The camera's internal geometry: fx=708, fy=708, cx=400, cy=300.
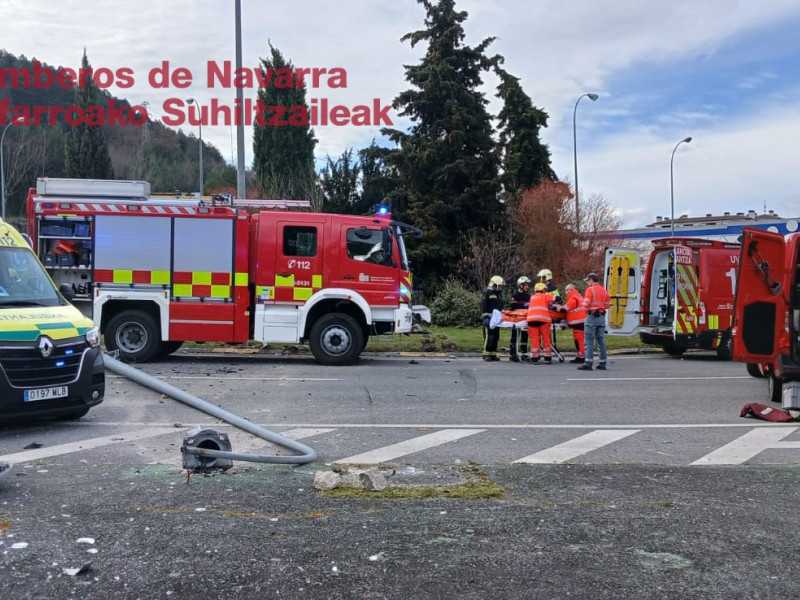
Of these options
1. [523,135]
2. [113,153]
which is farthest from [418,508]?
[113,153]

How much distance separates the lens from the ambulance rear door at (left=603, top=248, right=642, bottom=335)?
1514 centimetres

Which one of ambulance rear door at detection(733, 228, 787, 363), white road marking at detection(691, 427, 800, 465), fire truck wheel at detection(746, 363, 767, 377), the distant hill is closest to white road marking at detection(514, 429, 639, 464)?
white road marking at detection(691, 427, 800, 465)

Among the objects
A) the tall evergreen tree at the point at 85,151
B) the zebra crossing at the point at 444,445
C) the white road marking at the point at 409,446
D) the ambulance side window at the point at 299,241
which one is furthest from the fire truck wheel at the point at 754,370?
the tall evergreen tree at the point at 85,151

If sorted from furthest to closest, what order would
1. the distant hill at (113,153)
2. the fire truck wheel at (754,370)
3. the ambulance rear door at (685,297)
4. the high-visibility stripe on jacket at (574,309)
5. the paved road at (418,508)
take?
the distant hill at (113,153) → the ambulance rear door at (685,297) → the high-visibility stripe on jacket at (574,309) → the fire truck wheel at (754,370) → the paved road at (418,508)

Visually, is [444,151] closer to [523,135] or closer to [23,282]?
[523,135]

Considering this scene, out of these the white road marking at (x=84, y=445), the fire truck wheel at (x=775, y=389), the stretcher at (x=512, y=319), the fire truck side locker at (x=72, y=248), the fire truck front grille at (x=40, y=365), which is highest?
the fire truck side locker at (x=72, y=248)

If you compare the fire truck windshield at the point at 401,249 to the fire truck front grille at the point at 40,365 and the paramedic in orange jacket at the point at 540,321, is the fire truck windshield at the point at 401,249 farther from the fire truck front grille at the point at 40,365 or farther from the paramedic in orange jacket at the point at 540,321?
the fire truck front grille at the point at 40,365

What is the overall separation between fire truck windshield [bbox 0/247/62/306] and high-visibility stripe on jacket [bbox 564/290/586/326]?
9009mm

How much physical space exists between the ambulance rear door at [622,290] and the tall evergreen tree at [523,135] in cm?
1846

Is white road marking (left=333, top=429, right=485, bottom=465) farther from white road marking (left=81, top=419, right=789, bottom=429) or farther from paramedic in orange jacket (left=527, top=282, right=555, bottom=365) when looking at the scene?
paramedic in orange jacket (left=527, top=282, right=555, bottom=365)

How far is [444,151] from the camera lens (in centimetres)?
2692

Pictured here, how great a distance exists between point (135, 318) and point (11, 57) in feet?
223

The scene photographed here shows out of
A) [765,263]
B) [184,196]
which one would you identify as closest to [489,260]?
[184,196]

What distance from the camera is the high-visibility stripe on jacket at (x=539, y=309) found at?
13083 millimetres
